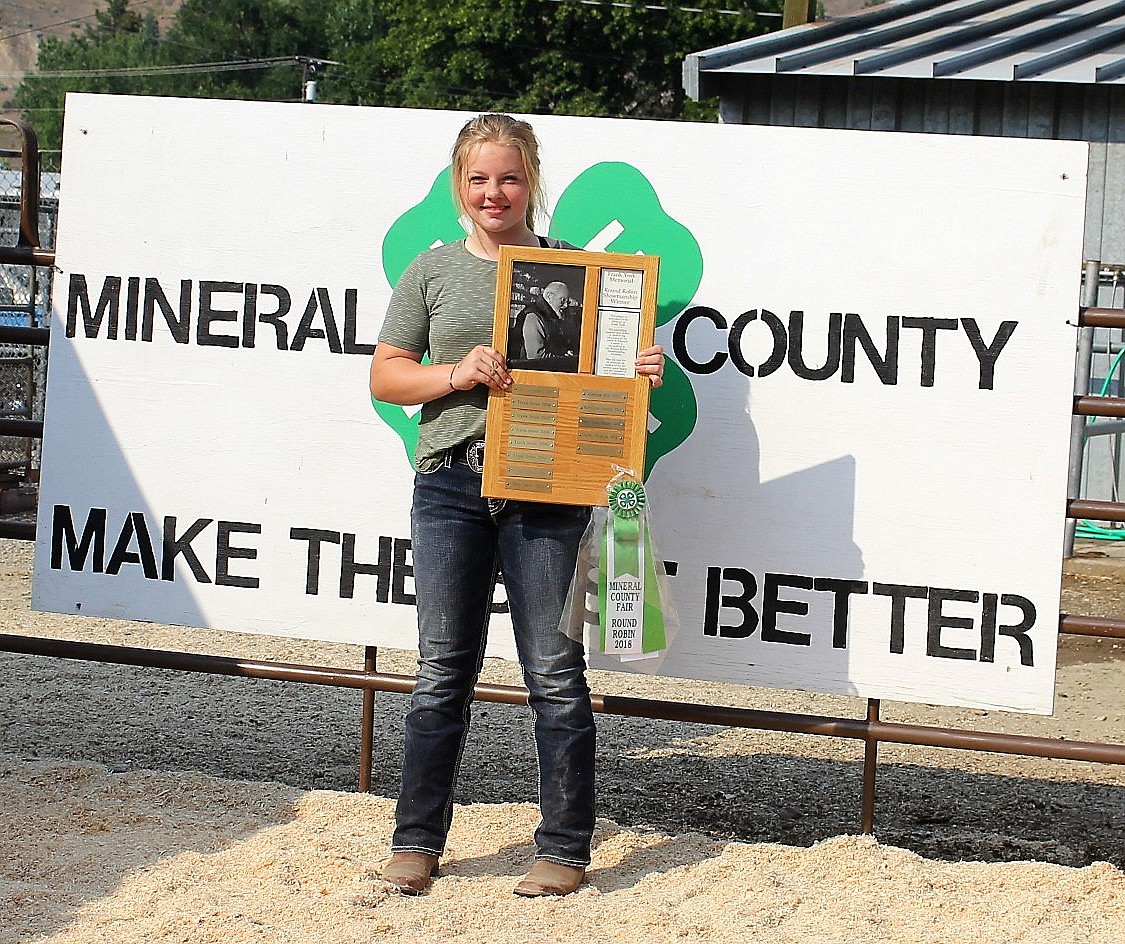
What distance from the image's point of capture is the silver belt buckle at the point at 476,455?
3463mm

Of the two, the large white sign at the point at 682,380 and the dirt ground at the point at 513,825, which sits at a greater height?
the large white sign at the point at 682,380

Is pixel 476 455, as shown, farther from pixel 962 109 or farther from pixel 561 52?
pixel 561 52

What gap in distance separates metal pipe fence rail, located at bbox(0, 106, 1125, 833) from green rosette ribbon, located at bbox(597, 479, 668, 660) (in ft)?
1.74

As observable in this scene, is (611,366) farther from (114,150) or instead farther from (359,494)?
(114,150)

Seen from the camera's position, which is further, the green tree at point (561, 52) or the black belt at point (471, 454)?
the green tree at point (561, 52)

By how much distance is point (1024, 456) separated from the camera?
3844 mm

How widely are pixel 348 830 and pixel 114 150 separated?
2.10 meters

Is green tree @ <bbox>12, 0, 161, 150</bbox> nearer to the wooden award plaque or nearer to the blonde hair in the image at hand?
the blonde hair

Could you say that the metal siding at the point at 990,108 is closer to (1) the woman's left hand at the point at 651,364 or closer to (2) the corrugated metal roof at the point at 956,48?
(2) the corrugated metal roof at the point at 956,48

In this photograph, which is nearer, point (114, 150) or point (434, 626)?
point (434, 626)

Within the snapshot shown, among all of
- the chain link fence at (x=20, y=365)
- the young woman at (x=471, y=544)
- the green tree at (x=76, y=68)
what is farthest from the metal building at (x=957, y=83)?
the green tree at (x=76, y=68)

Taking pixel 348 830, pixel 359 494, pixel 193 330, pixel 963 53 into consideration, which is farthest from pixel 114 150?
pixel 963 53

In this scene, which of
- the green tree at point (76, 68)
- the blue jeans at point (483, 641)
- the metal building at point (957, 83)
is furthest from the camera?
the green tree at point (76, 68)

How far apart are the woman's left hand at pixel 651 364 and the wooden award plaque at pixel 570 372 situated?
2 centimetres
